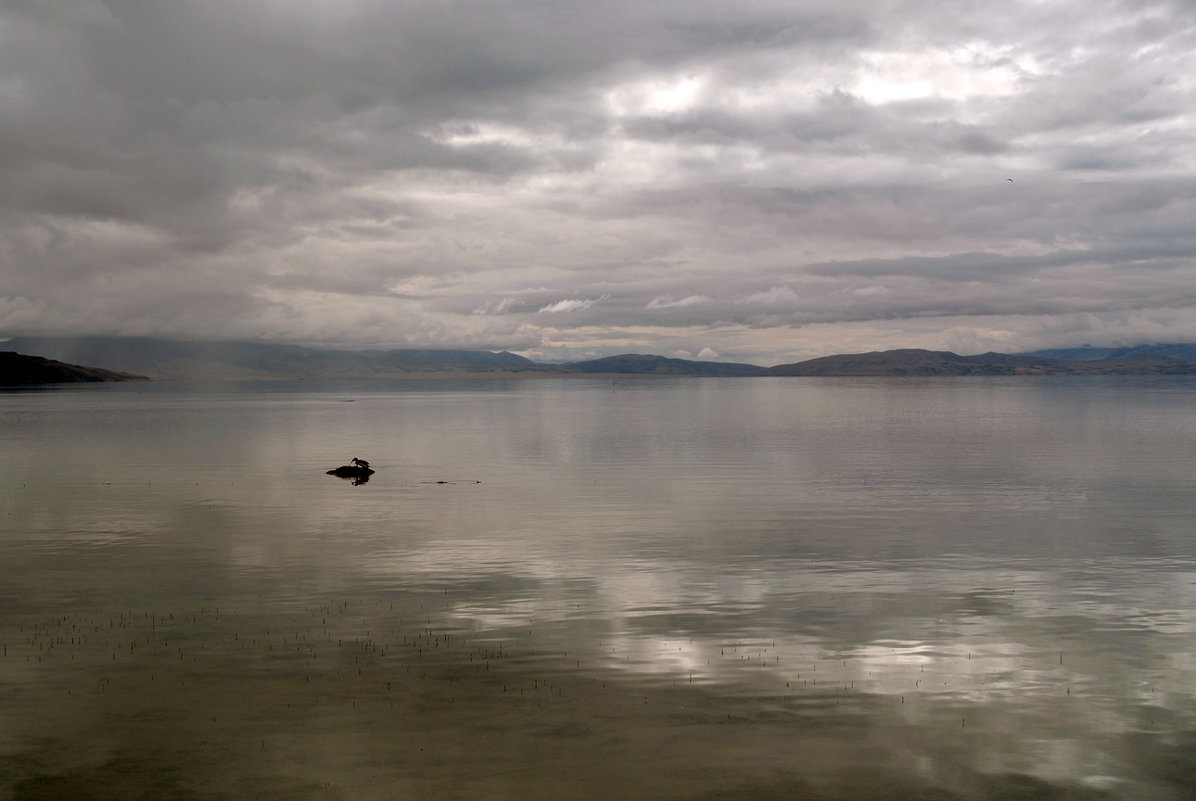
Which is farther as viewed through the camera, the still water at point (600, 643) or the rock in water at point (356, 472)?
the rock in water at point (356, 472)

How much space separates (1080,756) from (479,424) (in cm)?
11621

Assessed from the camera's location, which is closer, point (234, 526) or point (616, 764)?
point (616, 764)

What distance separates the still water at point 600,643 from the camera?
16328 millimetres

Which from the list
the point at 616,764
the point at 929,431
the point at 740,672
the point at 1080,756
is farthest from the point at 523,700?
the point at 929,431

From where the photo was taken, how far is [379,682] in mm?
20562

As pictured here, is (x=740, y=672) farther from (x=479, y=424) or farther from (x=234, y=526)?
(x=479, y=424)

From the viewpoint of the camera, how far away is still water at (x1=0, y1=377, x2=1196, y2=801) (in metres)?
16.3

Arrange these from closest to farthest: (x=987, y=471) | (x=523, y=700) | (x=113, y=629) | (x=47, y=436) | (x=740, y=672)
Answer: (x=523, y=700) < (x=740, y=672) < (x=113, y=629) < (x=987, y=471) < (x=47, y=436)

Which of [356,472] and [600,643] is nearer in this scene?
[600,643]

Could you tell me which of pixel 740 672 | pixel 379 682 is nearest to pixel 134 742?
pixel 379 682

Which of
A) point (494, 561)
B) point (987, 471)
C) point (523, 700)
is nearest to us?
point (523, 700)

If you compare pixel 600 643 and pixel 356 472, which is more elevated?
pixel 600 643

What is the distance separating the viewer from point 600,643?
23422 mm

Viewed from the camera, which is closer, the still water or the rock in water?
the still water
